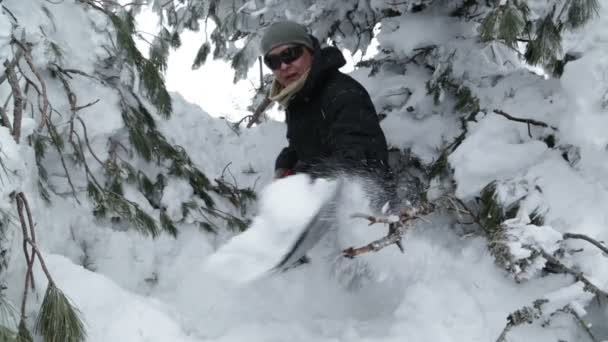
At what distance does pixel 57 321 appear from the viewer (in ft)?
5.48

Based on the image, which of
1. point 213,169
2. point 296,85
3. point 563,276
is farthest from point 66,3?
point 563,276

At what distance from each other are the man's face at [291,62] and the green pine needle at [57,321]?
5.58 feet

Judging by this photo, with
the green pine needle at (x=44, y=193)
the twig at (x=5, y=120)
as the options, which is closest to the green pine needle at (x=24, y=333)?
the twig at (x=5, y=120)

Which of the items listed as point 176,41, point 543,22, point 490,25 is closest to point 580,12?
point 543,22

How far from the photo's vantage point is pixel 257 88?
18.5 feet

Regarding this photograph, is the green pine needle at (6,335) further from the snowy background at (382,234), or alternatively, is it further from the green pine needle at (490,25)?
the green pine needle at (490,25)

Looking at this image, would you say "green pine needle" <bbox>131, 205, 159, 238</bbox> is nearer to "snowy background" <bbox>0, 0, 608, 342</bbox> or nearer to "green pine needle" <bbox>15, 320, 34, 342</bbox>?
"snowy background" <bbox>0, 0, 608, 342</bbox>

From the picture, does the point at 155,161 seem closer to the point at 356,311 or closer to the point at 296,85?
the point at 296,85

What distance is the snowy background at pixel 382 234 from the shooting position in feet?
6.25

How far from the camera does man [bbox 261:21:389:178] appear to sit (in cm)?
236

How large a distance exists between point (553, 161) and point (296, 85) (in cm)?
130

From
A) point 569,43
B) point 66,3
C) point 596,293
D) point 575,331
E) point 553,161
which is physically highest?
point 66,3

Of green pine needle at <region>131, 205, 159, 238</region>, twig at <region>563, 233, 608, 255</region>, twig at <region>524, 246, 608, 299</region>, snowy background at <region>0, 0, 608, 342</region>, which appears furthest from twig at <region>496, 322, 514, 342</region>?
green pine needle at <region>131, 205, 159, 238</region>

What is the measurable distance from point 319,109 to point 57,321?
5.23ft
